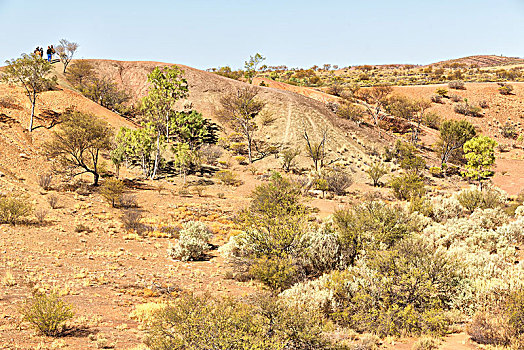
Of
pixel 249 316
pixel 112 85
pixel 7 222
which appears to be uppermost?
pixel 112 85

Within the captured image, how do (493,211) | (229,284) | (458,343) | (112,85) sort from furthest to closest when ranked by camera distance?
(112,85)
(493,211)
(229,284)
(458,343)

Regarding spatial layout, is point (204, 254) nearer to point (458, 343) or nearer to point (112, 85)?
point (458, 343)

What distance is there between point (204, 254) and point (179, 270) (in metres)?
2.92

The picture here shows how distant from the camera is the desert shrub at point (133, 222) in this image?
21.4m

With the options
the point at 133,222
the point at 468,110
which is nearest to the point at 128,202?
the point at 133,222

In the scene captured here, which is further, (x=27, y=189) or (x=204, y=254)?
(x=27, y=189)

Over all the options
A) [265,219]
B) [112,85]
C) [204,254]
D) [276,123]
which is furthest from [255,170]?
[112,85]

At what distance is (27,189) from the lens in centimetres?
2470

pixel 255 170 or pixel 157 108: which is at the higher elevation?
pixel 157 108

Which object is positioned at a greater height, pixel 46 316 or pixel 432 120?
pixel 432 120

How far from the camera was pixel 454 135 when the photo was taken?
45188mm

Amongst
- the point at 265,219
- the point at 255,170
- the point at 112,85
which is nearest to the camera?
the point at 265,219

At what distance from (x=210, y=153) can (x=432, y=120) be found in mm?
42416

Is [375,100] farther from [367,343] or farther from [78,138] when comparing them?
[367,343]
